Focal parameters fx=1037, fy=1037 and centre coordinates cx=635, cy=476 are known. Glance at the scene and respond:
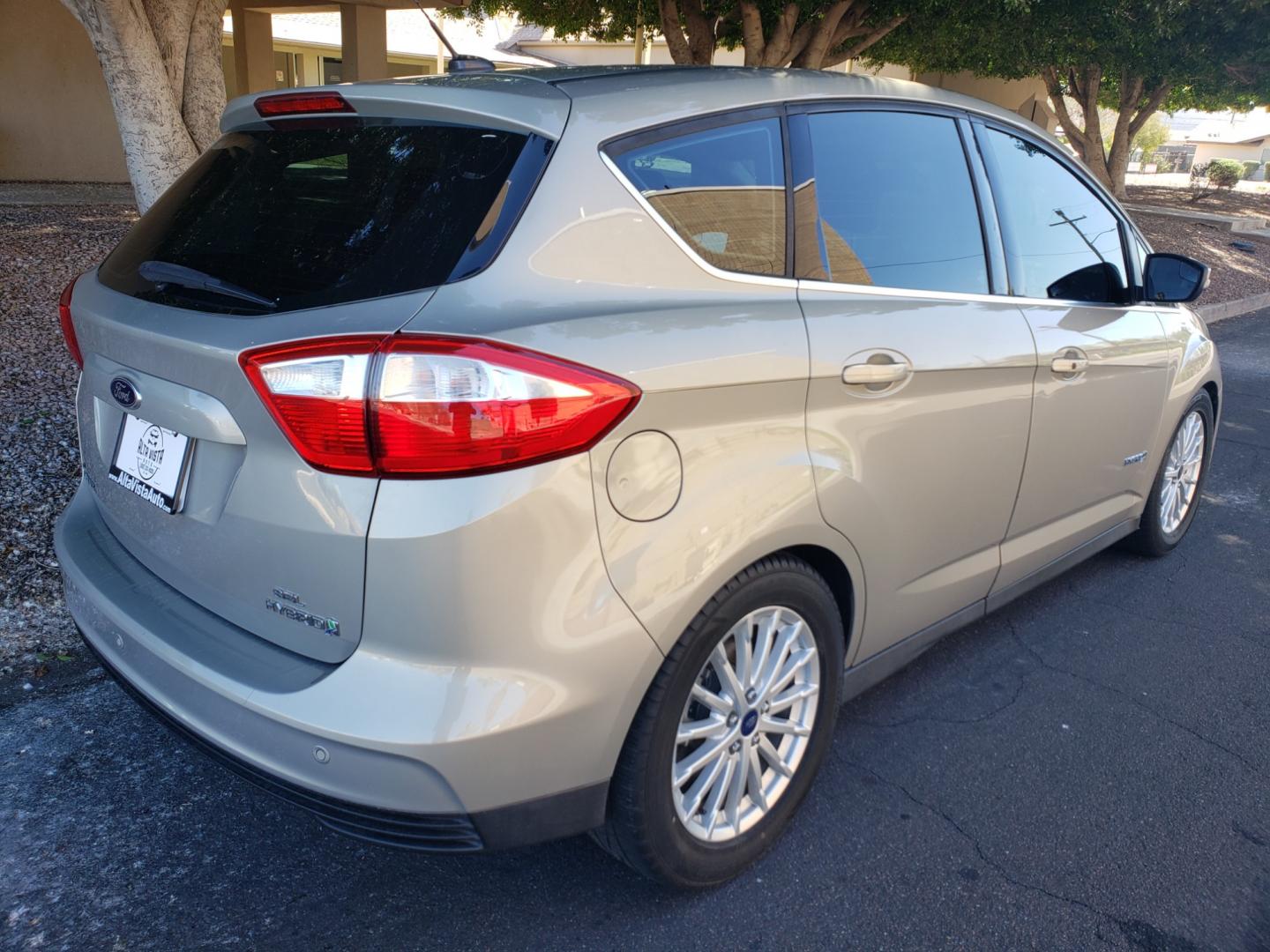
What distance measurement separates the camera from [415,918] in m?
2.35

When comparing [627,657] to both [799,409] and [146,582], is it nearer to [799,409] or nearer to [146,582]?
[799,409]

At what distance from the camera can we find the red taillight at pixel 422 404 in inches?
71.8

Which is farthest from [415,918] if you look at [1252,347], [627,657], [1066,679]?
[1252,347]

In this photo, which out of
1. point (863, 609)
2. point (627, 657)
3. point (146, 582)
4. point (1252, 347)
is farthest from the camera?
point (1252, 347)

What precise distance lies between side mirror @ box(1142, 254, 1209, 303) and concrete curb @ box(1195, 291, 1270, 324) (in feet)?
28.2

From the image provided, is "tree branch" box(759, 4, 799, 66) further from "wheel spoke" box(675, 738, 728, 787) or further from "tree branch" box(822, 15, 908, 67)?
"wheel spoke" box(675, 738, 728, 787)

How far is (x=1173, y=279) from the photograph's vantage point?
3.75 meters

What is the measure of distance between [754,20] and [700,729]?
1060 cm

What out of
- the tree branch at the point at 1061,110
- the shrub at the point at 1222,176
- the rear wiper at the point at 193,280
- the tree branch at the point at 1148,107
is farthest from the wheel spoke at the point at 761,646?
the shrub at the point at 1222,176

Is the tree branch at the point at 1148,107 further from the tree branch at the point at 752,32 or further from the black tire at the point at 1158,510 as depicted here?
the black tire at the point at 1158,510

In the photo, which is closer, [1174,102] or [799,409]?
[799,409]

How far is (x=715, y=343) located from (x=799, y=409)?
307mm

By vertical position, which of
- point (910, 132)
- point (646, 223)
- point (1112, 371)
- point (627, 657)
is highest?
point (910, 132)

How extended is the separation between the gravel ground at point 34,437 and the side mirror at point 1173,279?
397 centimetres
